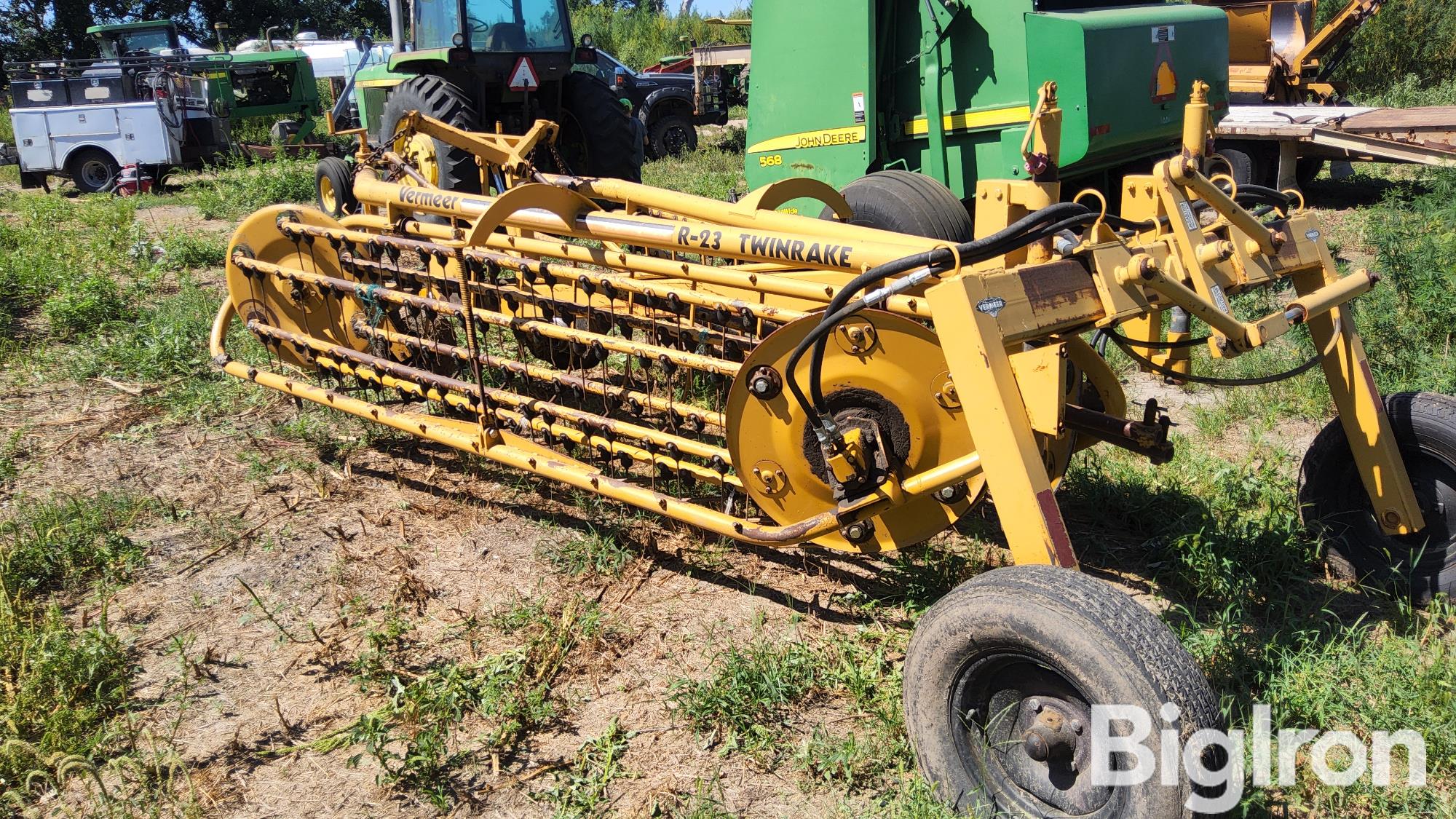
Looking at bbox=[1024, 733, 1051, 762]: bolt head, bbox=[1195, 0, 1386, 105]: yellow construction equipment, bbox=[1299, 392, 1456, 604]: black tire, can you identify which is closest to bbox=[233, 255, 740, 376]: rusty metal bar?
bbox=[1024, 733, 1051, 762]: bolt head

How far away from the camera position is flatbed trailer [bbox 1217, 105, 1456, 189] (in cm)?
835

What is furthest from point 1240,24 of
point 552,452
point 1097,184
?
point 552,452

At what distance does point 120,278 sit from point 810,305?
7.05 m

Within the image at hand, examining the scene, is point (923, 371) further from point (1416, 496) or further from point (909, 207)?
point (909, 207)

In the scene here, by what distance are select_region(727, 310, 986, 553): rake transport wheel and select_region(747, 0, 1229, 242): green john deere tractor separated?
252 cm

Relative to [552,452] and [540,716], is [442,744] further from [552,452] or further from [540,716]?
[552,452]

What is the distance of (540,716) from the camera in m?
3.04

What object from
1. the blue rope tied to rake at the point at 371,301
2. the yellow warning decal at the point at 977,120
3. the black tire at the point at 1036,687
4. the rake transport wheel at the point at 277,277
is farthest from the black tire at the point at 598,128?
the black tire at the point at 1036,687

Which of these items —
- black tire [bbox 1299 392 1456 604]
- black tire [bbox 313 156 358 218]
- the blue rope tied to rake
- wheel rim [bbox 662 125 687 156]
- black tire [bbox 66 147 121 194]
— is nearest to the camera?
black tire [bbox 1299 392 1456 604]

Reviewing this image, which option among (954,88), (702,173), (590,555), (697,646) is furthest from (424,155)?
(702,173)

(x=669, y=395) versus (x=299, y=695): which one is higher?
(x=669, y=395)

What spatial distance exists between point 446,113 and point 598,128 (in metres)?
1.74

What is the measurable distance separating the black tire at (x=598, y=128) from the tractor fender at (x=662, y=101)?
265 inches

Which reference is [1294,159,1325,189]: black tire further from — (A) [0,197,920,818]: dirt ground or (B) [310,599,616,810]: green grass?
(B) [310,599,616,810]: green grass
